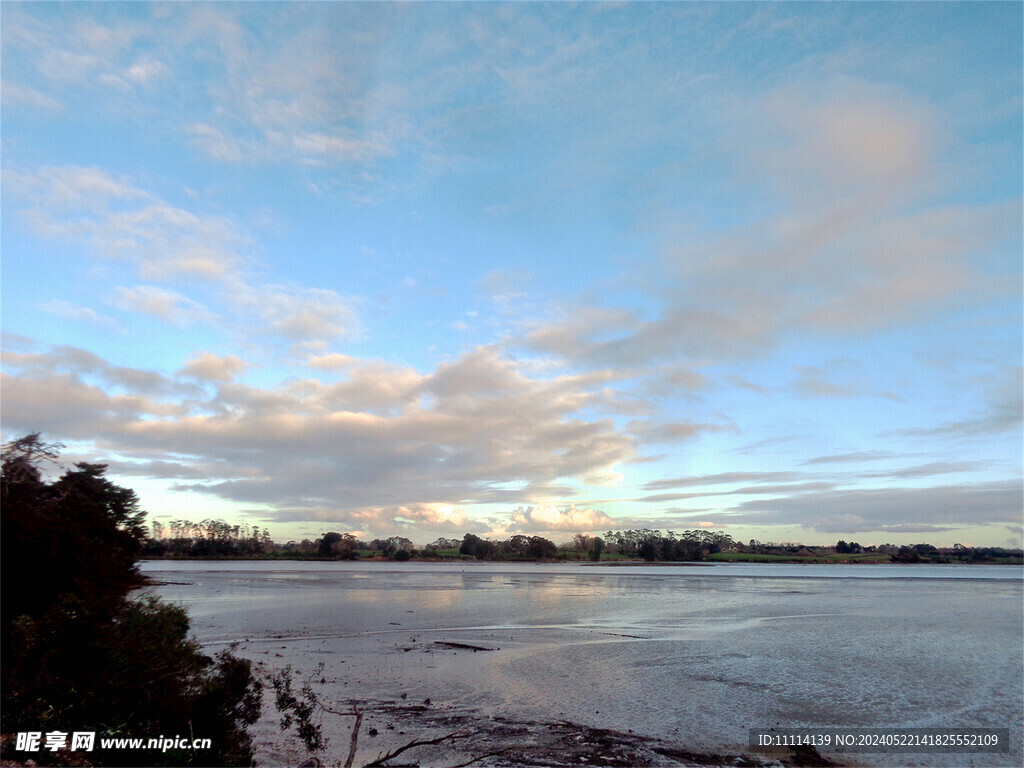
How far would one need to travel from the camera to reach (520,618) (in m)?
36.5

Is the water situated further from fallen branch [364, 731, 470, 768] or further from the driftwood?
fallen branch [364, 731, 470, 768]

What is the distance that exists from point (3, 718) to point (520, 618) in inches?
1150

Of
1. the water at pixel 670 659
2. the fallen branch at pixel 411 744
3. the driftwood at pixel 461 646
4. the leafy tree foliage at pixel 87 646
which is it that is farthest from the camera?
the driftwood at pixel 461 646

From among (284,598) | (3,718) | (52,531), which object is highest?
(52,531)

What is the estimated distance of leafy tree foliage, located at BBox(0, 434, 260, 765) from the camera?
10492 mm

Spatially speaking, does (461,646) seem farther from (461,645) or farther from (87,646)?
(87,646)

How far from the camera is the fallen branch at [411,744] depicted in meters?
12.0

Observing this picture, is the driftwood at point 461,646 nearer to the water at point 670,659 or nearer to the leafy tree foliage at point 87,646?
the water at point 670,659

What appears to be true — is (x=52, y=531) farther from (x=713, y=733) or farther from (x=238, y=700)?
(x=713, y=733)

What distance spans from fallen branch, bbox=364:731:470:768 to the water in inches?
87.8

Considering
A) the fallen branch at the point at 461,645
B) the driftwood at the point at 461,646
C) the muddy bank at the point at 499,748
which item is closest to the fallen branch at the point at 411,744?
the muddy bank at the point at 499,748

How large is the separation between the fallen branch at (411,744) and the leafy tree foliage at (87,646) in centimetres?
229

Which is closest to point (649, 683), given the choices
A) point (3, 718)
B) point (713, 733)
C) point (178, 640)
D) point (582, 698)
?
point (582, 698)

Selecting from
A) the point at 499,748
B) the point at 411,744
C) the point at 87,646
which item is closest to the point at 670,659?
the point at 499,748
